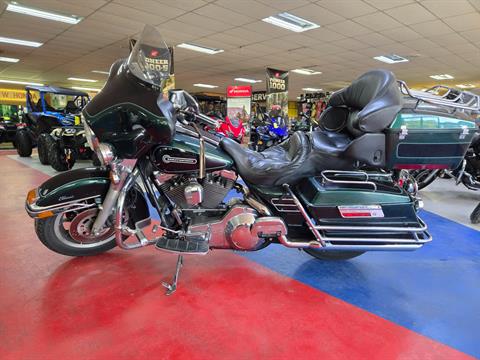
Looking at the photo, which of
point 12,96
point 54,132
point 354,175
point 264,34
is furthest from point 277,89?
point 12,96

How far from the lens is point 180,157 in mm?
1682

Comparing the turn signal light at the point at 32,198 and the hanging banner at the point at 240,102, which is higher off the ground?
the hanging banner at the point at 240,102

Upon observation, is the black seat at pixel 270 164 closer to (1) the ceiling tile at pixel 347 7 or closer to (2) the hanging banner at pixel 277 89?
(1) the ceiling tile at pixel 347 7

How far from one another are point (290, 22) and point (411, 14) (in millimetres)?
2162

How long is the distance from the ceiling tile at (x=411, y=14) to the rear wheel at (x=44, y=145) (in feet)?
20.9

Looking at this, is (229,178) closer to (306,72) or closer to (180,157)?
(180,157)

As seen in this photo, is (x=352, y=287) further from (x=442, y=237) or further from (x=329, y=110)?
Answer: (x=442, y=237)

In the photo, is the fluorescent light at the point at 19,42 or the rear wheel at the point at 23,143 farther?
the fluorescent light at the point at 19,42

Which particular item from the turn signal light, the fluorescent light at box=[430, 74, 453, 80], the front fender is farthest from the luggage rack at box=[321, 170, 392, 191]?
the fluorescent light at box=[430, 74, 453, 80]

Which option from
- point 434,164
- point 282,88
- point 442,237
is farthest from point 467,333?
point 282,88

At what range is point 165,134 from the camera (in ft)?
5.36

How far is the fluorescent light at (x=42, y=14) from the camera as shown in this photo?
5511 mm

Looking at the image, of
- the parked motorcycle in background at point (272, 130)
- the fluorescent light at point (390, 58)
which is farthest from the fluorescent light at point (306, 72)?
the parked motorcycle in background at point (272, 130)

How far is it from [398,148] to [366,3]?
4359mm
